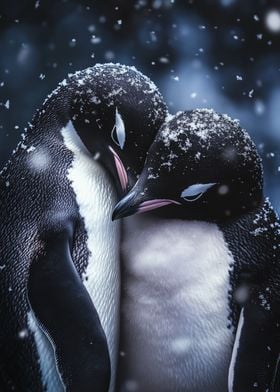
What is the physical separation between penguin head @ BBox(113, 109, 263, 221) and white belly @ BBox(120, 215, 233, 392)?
0.22 ft

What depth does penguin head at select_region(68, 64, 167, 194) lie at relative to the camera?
117 centimetres

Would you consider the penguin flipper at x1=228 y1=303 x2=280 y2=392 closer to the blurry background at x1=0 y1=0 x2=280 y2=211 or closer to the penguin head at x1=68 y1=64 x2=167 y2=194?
the penguin head at x1=68 y1=64 x2=167 y2=194

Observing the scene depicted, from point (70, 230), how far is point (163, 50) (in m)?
1.07

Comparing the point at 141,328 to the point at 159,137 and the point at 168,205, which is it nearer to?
the point at 168,205

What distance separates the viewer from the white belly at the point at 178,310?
1.15 m

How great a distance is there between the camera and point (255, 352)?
109cm

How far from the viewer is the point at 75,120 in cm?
125

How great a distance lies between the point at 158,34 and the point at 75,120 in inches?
35.3

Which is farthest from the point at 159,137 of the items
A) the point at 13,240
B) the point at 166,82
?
the point at 166,82

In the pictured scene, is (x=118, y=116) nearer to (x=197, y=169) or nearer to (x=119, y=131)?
(x=119, y=131)

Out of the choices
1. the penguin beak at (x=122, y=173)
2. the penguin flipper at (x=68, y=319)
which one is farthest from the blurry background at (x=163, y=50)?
the penguin flipper at (x=68, y=319)

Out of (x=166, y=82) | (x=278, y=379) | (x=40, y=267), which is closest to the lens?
(x=40, y=267)

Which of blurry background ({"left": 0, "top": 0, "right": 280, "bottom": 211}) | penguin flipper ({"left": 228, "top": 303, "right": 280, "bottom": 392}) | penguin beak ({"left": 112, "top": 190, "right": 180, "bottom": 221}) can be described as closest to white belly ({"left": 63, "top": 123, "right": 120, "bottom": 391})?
penguin beak ({"left": 112, "top": 190, "right": 180, "bottom": 221})

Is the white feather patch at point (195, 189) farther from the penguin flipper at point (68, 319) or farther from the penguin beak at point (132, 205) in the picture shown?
the penguin flipper at point (68, 319)
